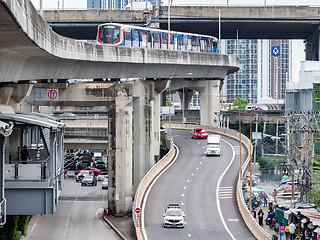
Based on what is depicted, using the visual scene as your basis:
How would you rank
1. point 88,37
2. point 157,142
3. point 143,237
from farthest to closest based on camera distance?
point 88,37 < point 157,142 < point 143,237

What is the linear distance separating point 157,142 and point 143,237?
109 ft

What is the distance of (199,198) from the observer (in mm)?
44594

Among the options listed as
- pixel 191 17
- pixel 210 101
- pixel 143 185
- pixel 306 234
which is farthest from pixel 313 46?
pixel 306 234

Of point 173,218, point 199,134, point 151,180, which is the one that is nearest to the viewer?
point 173,218

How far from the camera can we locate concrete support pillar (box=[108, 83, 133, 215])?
151 feet

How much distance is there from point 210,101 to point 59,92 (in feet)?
142

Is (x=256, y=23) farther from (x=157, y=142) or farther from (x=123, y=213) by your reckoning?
(x=123, y=213)

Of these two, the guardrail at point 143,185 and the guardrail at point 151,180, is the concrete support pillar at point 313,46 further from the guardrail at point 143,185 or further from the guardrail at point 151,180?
the guardrail at point 143,185

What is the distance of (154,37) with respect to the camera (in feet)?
196

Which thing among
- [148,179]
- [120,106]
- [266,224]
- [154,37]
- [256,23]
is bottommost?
[266,224]

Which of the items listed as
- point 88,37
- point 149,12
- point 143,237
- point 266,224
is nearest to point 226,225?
point 143,237

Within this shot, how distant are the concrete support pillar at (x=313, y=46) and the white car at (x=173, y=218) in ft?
194

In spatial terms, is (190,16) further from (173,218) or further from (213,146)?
(173,218)

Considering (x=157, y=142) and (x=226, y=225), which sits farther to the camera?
(x=157, y=142)
